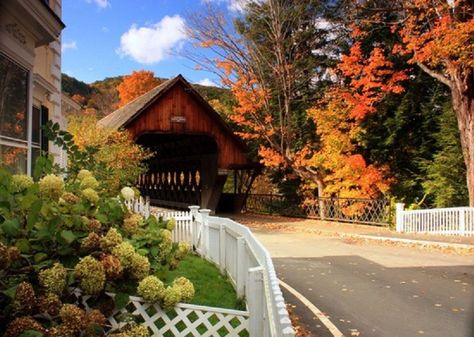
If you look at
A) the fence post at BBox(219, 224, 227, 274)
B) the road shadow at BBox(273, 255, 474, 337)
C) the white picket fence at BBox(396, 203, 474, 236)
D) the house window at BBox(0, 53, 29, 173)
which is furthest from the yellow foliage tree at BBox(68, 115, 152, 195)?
the white picket fence at BBox(396, 203, 474, 236)

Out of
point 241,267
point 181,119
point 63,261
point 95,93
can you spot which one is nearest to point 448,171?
point 181,119

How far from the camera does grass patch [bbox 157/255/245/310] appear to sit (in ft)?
21.9

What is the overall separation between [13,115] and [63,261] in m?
4.79

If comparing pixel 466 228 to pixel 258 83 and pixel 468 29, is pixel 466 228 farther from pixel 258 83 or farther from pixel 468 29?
pixel 258 83

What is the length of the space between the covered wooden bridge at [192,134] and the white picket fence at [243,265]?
9.43 m

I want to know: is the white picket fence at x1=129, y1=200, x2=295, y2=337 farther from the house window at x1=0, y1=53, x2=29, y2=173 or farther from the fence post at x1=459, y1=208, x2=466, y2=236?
the fence post at x1=459, y1=208, x2=466, y2=236

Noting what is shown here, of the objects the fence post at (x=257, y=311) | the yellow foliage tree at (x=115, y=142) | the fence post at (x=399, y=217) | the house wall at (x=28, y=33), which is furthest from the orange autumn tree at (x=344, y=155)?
the fence post at (x=257, y=311)

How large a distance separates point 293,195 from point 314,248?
487 inches

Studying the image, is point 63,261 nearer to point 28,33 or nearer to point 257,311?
point 257,311

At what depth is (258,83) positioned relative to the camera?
2322cm

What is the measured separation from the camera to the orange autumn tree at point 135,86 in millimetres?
52500

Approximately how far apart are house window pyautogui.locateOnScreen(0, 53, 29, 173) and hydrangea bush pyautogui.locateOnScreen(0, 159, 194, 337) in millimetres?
3820

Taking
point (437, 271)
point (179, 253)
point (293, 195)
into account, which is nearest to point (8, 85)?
point (179, 253)

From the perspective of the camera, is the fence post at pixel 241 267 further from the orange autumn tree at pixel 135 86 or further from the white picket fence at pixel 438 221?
the orange autumn tree at pixel 135 86
